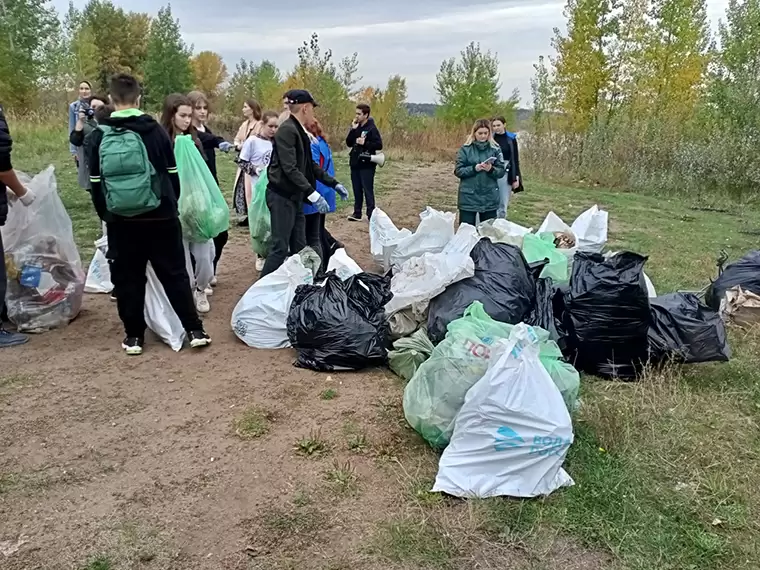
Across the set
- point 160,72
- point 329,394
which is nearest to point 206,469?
point 329,394

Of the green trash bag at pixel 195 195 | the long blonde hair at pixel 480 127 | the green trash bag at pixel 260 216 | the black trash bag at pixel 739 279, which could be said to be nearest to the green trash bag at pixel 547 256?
the black trash bag at pixel 739 279

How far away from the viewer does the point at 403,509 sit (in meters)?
2.53

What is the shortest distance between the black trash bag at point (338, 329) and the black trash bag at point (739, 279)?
96.1 inches

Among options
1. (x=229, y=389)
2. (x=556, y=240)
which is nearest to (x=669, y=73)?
(x=556, y=240)

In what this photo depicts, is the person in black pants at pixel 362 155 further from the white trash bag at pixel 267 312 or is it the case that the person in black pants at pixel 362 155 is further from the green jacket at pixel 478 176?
the white trash bag at pixel 267 312

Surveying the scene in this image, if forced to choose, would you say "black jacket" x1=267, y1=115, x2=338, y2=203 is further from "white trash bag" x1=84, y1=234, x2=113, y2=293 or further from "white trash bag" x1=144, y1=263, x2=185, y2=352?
"white trash bag" x1=84, y1=234, x2=113, y2=293

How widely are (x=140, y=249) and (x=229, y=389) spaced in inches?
40.3

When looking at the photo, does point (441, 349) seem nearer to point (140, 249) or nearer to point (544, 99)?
point (140, 249)

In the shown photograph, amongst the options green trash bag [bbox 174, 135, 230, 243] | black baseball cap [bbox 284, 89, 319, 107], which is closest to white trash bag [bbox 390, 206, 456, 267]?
black baseball cap [bbox 284, 89, 319, 107]

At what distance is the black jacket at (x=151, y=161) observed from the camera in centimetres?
357

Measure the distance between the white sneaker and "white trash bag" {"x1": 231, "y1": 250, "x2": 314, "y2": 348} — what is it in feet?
2.12

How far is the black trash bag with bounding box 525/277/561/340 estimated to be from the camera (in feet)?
12.1

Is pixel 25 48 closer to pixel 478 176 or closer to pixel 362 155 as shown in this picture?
pixel 362 155

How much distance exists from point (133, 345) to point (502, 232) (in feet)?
9.46
